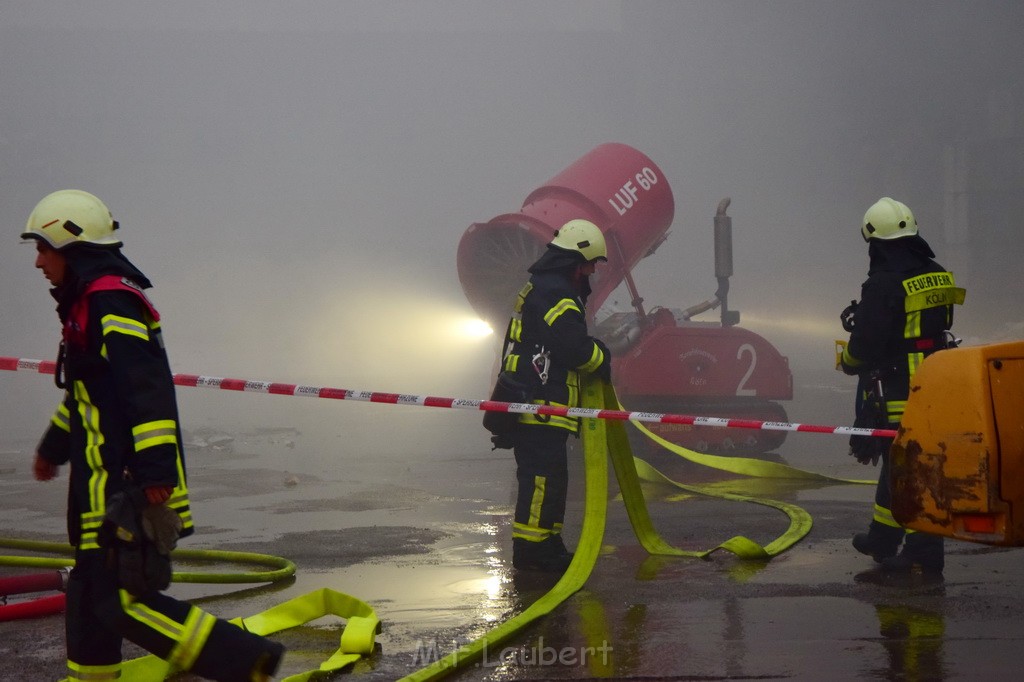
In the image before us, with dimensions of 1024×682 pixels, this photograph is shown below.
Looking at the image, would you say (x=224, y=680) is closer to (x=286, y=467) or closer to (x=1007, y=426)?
(x=1007, y=426)

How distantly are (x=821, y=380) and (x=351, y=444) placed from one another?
1593cm

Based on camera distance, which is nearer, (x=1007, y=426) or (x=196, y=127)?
(x=1007, y=426)

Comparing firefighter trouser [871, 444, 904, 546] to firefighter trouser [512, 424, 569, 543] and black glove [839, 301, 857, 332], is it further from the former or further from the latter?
firefighter trouser [512, 424, 569, 543]

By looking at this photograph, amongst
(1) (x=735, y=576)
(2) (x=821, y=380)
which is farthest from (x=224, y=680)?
(2) (x=821, y=380)

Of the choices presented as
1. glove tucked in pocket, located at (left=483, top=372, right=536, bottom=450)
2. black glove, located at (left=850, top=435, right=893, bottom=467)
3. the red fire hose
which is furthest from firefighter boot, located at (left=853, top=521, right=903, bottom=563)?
the red fire hose

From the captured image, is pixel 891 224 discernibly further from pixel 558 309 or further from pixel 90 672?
pixel 90 672

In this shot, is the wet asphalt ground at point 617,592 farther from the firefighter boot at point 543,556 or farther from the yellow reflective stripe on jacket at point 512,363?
the yellow reflective stripe on jacket at point 512,363

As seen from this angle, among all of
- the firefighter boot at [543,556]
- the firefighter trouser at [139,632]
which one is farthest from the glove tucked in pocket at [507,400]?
the firefighter trouser at [139,632]

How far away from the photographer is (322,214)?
34.2m

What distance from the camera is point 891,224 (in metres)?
5.28

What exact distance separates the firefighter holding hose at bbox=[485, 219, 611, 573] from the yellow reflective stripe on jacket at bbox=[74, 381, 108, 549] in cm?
261

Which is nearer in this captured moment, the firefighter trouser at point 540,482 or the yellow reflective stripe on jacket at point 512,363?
the firefighter trouser at point 540,482

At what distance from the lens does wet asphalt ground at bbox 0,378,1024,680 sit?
3545 millimetres

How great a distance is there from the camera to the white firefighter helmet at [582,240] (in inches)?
214
